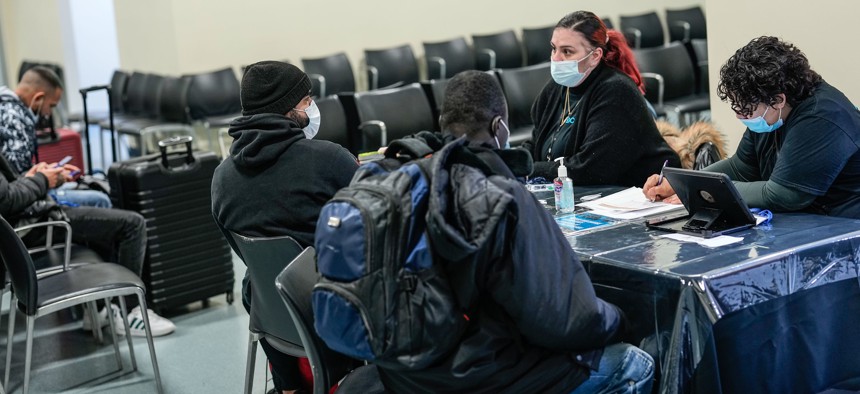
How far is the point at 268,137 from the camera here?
8.43 feet

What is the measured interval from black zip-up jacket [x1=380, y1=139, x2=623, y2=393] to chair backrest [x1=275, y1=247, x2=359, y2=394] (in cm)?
29

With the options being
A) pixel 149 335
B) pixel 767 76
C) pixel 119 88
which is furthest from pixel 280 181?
pixel 119 88

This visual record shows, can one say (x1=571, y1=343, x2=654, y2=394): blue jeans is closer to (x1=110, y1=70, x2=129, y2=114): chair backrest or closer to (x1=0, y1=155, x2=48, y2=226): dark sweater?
(x1=0, y1=155, x2=48, y2=226): dark sweater

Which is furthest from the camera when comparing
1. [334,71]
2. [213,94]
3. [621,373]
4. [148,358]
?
[334,71]

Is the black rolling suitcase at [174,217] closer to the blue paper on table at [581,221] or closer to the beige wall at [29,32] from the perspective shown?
the blue paper on table at [581,221]

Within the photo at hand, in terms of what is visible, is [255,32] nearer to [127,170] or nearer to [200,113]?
[200,113]

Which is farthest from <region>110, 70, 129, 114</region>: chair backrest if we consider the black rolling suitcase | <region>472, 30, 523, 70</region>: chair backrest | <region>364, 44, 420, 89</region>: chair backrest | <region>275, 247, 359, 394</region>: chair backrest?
<region>275, 247, 359, 394</region>: chair backrest

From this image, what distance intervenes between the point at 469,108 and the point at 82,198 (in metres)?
2.80

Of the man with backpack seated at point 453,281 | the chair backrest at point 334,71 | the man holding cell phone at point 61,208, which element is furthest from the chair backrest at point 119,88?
the man with backpack seated at point 453,281

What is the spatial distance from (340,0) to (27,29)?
483cm

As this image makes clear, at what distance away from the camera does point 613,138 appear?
3211 millimetres

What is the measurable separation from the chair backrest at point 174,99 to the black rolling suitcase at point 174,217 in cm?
312

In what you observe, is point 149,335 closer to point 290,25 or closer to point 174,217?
point 174,217

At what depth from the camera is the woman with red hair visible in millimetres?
3219
